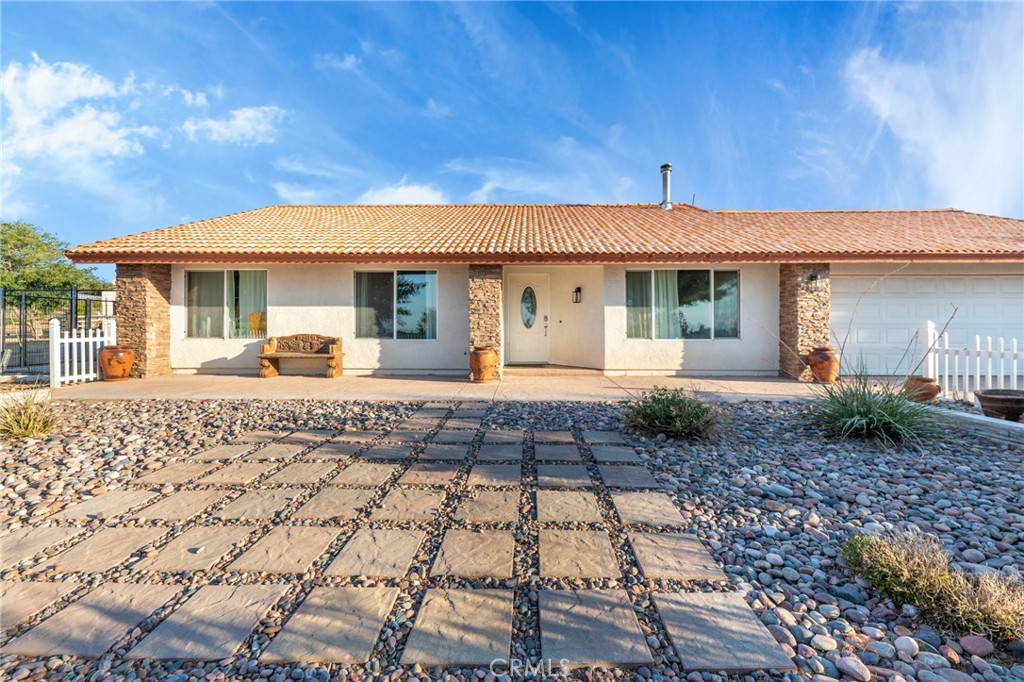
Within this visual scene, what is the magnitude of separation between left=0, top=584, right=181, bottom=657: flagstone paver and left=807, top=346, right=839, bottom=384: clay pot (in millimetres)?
10535

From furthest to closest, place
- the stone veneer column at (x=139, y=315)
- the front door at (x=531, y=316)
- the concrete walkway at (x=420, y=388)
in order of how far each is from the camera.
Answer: the front door at (x=531, y=316) < the stone veneer column at (x=139, y=315) < the concrete walkway at (x=420, y=388)

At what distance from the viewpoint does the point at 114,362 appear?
28.8 ft

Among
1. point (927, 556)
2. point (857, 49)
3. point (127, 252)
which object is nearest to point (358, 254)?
point (127, 252)

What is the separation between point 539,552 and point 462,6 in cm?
1269

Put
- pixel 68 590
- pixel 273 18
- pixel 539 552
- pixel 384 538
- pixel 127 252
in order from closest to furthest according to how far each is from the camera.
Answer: pixel 68 590, pixel 539 552, pixel 384 538, pixel 127 252, pixel 273 18

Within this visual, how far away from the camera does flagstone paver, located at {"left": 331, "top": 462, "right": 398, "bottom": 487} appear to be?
348 cm

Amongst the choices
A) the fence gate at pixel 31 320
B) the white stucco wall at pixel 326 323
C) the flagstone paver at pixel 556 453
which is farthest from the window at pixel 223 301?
the flagstone paver at pixel 556 453

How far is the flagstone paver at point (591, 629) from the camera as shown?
1631 mm

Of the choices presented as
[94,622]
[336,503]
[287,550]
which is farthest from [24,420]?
[287,550]

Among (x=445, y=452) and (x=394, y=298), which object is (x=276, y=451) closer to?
(x=445, y=452)

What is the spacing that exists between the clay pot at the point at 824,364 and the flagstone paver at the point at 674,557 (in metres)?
8.22

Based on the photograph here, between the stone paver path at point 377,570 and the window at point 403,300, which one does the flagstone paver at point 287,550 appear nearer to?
the stone paver path at point 377,570

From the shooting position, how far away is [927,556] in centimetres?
207

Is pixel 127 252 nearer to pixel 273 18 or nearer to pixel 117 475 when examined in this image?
pixel 273 18
